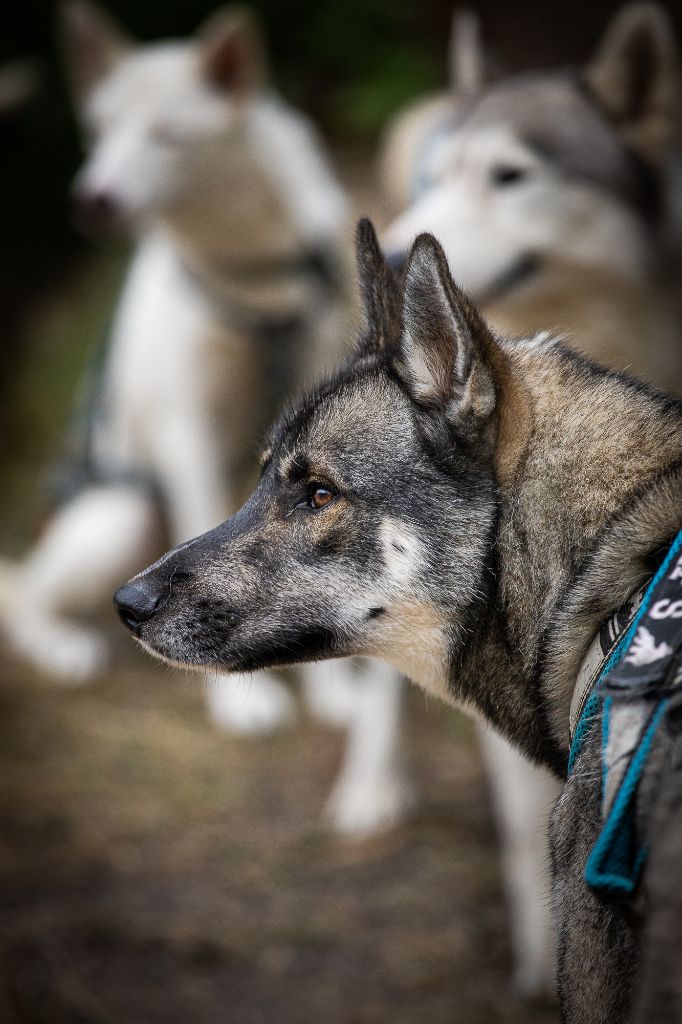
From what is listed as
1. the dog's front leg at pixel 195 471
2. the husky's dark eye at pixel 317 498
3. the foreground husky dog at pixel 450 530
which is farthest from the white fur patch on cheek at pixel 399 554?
the dog's front leg at pixel 195 471

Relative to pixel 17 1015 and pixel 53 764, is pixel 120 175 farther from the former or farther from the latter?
pixel 17 1015

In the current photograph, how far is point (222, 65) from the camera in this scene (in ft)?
16.6

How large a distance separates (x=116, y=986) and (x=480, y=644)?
2.11m

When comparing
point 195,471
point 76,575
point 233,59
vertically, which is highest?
point 233,59

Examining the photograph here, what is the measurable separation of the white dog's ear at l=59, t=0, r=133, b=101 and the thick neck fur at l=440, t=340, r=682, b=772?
3.85 metres

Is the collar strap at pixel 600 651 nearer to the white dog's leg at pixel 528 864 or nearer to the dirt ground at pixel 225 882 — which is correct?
the white dog's leg at pixel 528 864

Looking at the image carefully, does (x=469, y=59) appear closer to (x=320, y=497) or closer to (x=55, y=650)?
(x=320, y=497)

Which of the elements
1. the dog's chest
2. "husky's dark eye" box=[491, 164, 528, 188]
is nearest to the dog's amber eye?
"husky's dark eye" box=[491, 164, 528, 188]

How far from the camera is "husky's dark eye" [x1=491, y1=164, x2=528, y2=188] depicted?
370 cm

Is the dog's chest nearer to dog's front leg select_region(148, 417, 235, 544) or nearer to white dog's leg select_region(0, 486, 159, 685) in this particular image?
dog's front leg select_region(148, 417, 235, 544)

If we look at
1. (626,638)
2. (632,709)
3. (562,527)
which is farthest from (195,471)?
(632,709)

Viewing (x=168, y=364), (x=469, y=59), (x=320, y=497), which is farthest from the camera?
(x=168, y=364)

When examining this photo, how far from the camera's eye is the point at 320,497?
A: 7.20 feet

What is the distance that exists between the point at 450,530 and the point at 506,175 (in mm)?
2065
